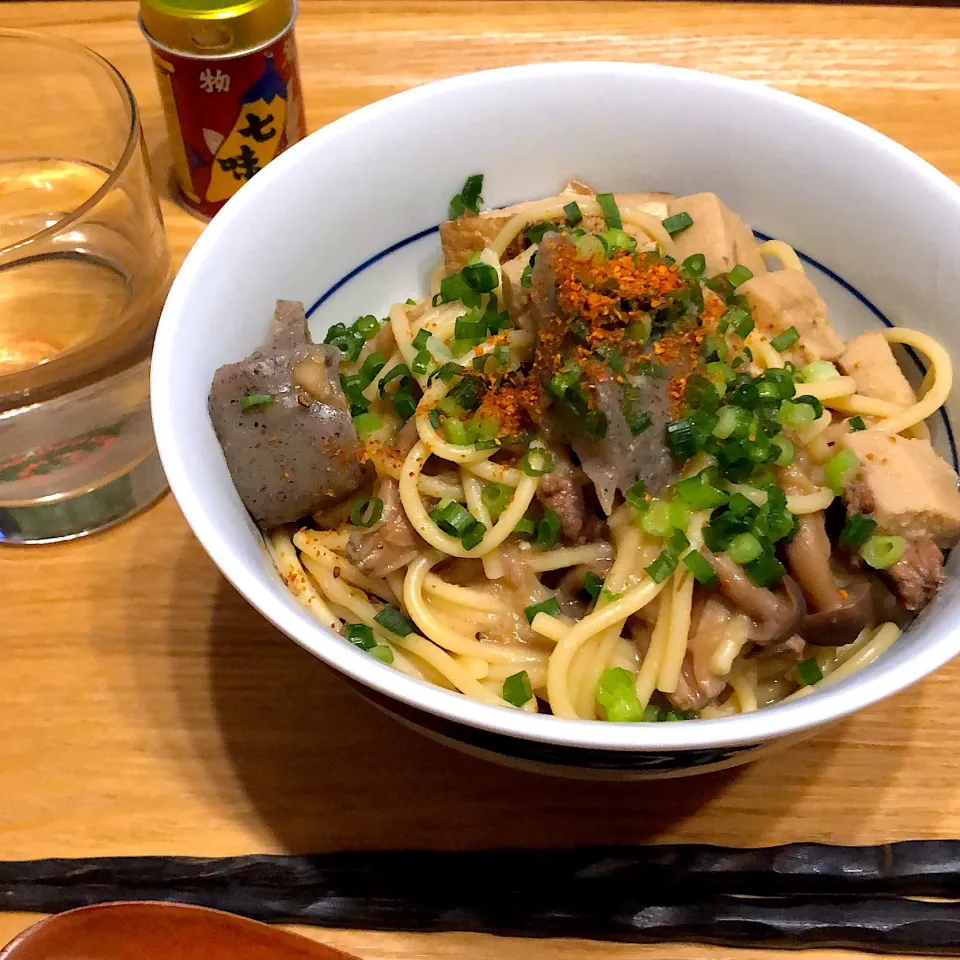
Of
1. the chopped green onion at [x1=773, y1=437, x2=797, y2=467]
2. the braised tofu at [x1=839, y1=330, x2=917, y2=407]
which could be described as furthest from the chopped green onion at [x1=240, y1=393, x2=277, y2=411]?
the braised tofu at [x1=839, y1=330, x2=917, y2=407]

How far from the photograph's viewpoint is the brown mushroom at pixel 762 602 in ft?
5.17

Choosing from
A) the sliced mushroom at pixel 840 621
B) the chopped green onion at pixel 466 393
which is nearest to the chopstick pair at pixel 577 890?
the sliced mushroom at pixel 840 621

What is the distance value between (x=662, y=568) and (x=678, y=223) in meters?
0.80

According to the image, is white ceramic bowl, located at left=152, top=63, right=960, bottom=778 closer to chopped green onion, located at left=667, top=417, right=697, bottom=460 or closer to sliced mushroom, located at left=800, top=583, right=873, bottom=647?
sliced mushroom, located at left=800, top=583, right=873, bottom=647

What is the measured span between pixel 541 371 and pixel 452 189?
666 mm

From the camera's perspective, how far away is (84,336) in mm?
2240

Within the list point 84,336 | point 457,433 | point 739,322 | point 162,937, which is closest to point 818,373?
point 739,322

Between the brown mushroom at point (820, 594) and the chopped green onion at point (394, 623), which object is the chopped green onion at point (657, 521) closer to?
the brown mushroom at point (820, 594)

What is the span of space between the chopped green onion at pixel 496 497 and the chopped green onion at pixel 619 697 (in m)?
0.37

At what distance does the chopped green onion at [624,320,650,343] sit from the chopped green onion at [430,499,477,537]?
44 centimetres

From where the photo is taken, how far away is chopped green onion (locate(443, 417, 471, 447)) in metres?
1.73

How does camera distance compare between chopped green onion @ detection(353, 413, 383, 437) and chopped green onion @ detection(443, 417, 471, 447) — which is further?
chopped green onion @ detection(353, 413, 383, 437)

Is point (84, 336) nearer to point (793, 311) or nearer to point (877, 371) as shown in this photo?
point (793, 311)

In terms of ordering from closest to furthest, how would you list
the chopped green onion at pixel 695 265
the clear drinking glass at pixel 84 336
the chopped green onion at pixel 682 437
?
the chopped green onion at pixel 682 437 → the chopped green onion at pixel 695 265 → the clear drinking glass at pixel 84 336
